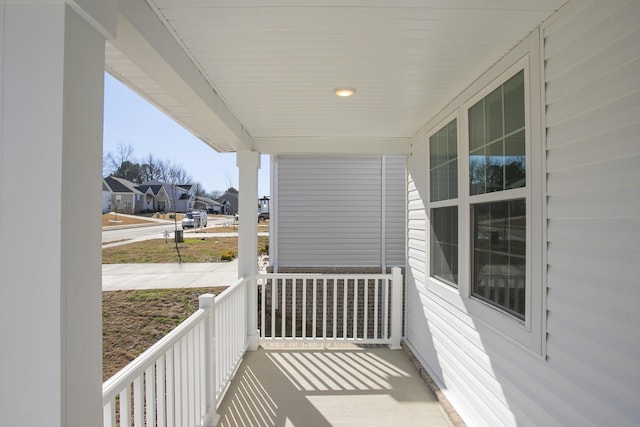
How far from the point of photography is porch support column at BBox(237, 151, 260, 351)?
13.0 ft

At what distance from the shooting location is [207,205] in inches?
1006

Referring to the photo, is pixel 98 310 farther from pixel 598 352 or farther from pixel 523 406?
pixel 523 406

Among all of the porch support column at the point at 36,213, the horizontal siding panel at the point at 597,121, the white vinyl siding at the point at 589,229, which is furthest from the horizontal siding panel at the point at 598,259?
the porch support column at the point at 36,213

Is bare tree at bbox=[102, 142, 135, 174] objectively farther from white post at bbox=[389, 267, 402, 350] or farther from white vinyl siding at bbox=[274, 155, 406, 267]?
white post at bbox=[389, 267, 402, 350]

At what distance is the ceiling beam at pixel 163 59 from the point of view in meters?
1.42

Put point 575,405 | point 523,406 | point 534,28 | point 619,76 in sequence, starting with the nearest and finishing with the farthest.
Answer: point 619,76 < point 575,405 < point 534,28 < point 523,406

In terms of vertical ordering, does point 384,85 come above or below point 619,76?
above

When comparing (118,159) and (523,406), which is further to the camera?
(118,159)

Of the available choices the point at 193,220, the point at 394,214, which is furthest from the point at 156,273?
the point at 394,214

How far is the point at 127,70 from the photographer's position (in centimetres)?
228

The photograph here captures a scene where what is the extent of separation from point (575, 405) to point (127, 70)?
3.14 metres

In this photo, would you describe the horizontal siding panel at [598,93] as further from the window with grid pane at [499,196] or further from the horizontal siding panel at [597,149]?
the window with grid pane at [499,196]

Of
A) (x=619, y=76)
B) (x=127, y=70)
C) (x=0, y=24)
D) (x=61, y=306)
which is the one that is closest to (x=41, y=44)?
(x=0, y=24)

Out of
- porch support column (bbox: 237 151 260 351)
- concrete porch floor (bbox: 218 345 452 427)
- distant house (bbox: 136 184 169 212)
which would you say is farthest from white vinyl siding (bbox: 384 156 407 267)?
distant house (bbox: 136 184 169 212)
